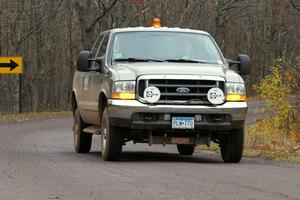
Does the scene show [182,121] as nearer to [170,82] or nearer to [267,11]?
[170,82]

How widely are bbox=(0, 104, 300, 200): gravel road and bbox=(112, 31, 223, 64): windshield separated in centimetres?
169

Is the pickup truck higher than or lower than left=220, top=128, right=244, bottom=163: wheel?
higher

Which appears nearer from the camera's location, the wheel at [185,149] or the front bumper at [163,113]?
the front bumper at [163,113]

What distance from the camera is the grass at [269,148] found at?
45.7 feet

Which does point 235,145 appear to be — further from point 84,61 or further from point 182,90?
point 84,61

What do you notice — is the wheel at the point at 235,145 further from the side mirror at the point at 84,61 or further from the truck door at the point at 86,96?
the side mirror at the point at 84,61

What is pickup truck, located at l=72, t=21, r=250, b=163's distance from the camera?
12.0 metres

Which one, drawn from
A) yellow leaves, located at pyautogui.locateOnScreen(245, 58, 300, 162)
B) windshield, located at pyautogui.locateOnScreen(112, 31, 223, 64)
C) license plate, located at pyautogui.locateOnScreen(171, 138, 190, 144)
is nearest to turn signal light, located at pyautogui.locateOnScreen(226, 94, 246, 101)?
license plate, located at pyautogui.locateOnScreen(171, 138, 190, 144)

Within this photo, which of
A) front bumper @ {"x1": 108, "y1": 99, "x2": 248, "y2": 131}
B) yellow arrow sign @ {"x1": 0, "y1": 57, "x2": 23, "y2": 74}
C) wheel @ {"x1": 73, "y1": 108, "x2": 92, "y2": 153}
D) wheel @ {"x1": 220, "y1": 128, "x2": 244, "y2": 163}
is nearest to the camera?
front bumper @ {"x1": 108, "y1": 99, "x2": 248, "y2": 131}

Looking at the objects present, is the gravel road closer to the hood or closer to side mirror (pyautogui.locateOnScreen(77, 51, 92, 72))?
the hood

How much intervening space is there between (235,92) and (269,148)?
3.45m

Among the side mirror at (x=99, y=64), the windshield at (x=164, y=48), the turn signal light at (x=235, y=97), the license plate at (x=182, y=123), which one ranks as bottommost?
the license plate at (x=182, y=123)

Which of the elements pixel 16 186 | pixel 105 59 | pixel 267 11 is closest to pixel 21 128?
pixel 105 59

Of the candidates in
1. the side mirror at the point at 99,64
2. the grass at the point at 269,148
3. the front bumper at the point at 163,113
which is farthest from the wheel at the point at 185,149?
the front bumper at the point at 163,113
